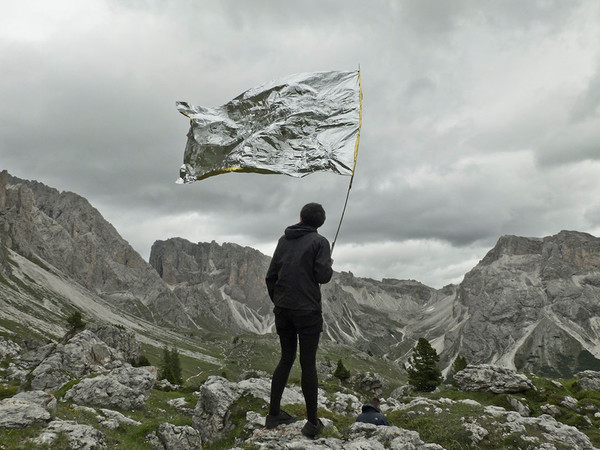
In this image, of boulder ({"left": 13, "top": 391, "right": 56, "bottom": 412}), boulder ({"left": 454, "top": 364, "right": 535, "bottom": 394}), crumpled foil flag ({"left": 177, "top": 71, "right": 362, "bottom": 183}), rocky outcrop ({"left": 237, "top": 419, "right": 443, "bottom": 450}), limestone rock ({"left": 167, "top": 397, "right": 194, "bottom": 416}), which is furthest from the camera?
boulder ({"left": 454, "top": 364, "right": 535, "bottom": 394})

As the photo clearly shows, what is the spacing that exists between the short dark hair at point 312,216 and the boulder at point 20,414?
955cm

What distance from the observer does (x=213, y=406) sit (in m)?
15.4

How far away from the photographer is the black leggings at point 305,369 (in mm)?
9445

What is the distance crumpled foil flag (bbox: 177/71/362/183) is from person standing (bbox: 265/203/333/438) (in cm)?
281

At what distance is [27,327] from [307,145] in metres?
196

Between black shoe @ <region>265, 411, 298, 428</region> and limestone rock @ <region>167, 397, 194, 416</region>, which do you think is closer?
black shoe @ <region>265, 411, 298, 428</region>

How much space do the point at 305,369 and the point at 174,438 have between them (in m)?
7.81

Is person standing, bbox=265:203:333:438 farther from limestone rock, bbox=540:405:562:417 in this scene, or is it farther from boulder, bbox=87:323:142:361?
boulder, bbox=87:323:142:361

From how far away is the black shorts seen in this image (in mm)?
9367

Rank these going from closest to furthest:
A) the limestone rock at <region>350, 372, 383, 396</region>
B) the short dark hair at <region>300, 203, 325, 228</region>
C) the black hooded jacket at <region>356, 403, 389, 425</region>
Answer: the short dark hair at <region>300, 203, 325, 228</region>, the black hooded jacket at <region>356, 403, 389, 425</region>, the limestone rock at <region>350, 372, 383, 396</region>

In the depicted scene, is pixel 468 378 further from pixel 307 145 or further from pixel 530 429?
pixel 307 145

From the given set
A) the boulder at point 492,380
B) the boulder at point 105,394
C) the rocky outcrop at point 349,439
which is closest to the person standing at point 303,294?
the rocky outcrop at point 349,439

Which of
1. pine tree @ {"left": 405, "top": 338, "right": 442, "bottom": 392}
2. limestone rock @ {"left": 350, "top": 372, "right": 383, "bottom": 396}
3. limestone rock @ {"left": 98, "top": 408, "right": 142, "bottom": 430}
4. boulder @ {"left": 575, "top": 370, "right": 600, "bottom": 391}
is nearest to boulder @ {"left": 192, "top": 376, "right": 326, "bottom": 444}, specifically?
limestone rock @ {"left": 98, "top": 408, "right": 142, "bottom": 430}

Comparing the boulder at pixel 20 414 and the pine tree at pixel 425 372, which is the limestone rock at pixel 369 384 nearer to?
the pine tree at pixel 425 372
